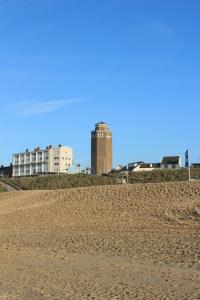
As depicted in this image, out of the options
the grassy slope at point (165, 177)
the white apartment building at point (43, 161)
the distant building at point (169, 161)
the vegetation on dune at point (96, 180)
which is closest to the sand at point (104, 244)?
the vegetation on dune at point (96, 180)

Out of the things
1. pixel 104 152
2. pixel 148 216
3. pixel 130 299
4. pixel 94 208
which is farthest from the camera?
pixel 104 152

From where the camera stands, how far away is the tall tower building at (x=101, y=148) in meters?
166

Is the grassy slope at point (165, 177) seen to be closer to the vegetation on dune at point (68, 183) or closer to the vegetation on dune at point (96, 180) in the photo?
the vegetation on dune at point (96, 180)

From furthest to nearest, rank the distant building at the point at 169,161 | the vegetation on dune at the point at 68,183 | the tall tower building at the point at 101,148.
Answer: the tall tower building at the point at 101,148
the distant building at the point at 169,161
the vegetation on dune at the point at 68,183

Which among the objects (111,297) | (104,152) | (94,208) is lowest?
(111,297)

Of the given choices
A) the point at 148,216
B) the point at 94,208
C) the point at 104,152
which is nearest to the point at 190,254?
the point at 148,216

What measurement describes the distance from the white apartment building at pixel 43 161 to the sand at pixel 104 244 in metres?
142

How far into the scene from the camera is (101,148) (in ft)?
559

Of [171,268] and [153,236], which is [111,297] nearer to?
[171,268]

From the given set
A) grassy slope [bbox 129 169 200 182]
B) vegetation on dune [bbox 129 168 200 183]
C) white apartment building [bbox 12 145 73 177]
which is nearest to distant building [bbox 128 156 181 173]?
white apartment building [bbox 12 145 73 177]

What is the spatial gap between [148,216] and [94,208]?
5.43 m

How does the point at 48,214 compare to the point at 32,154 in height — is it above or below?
below

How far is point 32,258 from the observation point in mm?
18328

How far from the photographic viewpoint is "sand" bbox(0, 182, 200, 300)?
12672 millimetres
